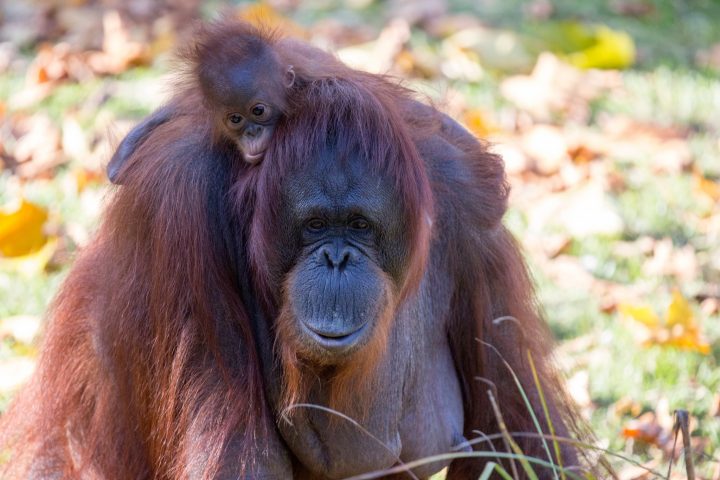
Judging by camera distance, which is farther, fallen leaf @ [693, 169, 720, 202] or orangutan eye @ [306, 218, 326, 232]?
fallen leaf @ [693, 169, 720, 202]

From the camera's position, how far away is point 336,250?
2475mm

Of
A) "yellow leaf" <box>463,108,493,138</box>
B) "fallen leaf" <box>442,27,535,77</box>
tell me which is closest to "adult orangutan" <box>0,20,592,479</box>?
"yellow leaf" <box>463,108,493,138</box>

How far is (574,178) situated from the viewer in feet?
17.5

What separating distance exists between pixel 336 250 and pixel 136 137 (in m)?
0.78

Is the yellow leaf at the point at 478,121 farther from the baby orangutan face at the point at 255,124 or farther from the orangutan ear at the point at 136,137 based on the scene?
the baby orangutan face at the point at 255,124

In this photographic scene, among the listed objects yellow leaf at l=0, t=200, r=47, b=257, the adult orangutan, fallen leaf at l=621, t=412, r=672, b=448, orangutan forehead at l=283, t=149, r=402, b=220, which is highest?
orangutan forehead at l=283, t=149, r=402, b=220

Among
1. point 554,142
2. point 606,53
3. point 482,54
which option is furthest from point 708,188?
point 482,54

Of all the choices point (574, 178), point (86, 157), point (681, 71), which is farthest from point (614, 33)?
Result: point (86, 157)

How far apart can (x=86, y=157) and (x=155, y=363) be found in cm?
281

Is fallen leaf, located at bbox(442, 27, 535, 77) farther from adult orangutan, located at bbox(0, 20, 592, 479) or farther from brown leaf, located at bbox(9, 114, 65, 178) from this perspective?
adult orangutan, located at bbox(0, 20, 592, 479)

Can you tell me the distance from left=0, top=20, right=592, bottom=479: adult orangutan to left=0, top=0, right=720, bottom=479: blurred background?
50 centimetres

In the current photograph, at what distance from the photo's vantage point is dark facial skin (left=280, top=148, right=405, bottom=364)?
2451mm

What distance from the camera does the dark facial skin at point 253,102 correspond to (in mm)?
2615

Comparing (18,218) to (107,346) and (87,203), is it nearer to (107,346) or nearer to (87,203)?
(87,203)
